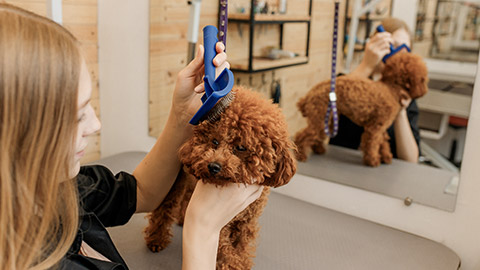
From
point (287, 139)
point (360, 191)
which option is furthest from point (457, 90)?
point (287, 139)

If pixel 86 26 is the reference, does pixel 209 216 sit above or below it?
below

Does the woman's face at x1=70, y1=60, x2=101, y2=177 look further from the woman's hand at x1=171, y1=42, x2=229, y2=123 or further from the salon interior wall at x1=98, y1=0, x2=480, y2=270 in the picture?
the salon interior wall at x1=98, y1=0, x2=480, y2=270

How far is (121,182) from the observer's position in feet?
2.53

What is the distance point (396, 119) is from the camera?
3.77 ft

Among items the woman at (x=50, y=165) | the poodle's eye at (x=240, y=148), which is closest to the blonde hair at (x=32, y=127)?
the woman at (x=50, y=165)

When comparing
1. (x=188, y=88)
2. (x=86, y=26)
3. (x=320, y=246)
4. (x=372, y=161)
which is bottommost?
(x=320, y=246)

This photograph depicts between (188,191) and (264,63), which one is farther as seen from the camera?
(264,63)

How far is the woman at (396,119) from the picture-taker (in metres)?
1.11

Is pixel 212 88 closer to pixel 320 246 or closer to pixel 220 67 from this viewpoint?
pixel 220 67

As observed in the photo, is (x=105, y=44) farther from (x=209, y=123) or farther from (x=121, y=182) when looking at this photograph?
(x=209, y=123)

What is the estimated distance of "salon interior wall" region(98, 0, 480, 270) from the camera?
892 millimetres

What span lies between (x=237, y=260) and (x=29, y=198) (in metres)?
0.35

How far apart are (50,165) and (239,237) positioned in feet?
1.11

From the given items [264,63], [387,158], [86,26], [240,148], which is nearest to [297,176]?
[387,158]
